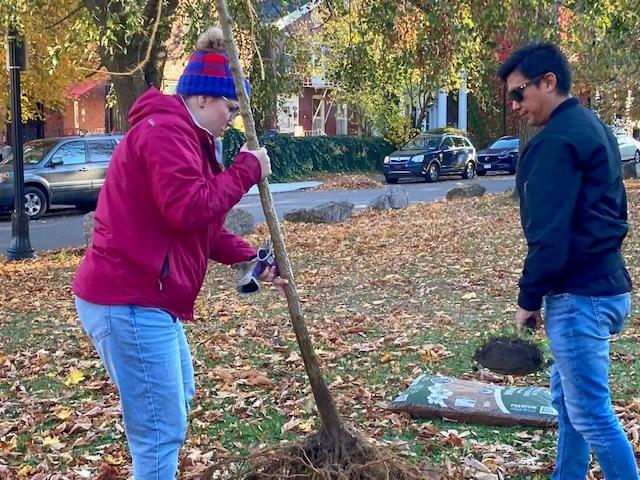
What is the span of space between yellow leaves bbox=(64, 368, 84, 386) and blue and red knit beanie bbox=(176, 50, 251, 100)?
3.33 m

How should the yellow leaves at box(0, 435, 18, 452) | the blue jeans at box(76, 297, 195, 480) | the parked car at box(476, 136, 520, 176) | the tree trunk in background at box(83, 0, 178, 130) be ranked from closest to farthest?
the blue jeans at box(76, 297, 195, 480) < the yellow leaves at box(0, 435, 18, 452) < the tree trunk in background at box(83, 0, 178, 130) < the parked car at box(476, 136, 520, 176)

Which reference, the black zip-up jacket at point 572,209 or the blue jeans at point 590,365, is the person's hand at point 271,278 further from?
the blue jeans at point 590,365

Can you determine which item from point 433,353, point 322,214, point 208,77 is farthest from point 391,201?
point 208,77

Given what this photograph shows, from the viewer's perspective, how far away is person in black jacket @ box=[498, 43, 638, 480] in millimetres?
3104

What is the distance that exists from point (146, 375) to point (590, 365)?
1675 millimetres

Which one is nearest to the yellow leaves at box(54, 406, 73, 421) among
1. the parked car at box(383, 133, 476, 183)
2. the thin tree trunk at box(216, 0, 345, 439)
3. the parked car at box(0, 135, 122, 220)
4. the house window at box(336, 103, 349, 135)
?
the thin tree trunk at box(216, 0, 345, 439)

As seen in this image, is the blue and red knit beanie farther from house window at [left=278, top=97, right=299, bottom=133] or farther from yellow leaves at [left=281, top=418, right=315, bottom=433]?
house window at [left=278, top=97, right=299, bottom=133]

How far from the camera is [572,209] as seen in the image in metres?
3.09

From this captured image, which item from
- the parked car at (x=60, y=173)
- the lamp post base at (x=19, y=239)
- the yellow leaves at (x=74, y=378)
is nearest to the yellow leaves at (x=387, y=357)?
the yellow leaves at (x=74, y=378)

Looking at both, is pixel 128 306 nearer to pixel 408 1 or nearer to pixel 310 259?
pixel 408 1

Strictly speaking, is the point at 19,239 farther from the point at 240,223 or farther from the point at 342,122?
the point at 342,122

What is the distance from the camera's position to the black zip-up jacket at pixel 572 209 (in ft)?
10.2

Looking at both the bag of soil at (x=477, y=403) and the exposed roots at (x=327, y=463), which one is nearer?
the exposed roots at (x=327, y=463)

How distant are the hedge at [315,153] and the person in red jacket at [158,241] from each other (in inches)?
1025
